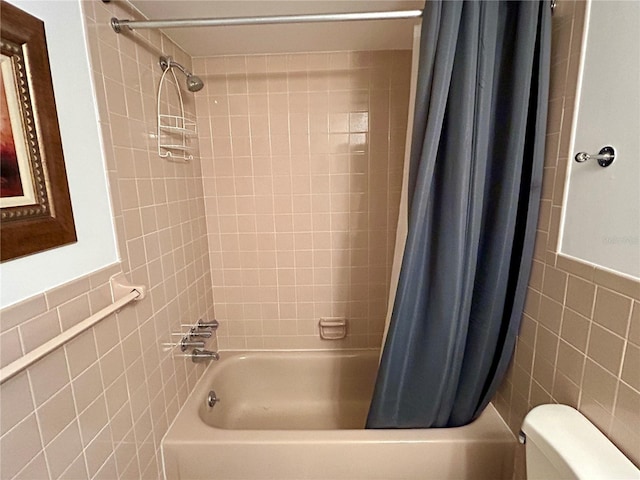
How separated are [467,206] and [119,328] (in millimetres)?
1227

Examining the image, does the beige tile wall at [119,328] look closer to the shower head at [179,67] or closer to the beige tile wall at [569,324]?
the shower head at [179,67]

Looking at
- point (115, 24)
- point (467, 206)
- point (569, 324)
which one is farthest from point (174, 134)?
point (569, 324)

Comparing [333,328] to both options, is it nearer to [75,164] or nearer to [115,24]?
[75,164]

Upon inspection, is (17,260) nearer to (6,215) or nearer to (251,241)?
(6,215)

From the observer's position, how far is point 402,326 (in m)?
1.22

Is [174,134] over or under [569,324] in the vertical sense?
over

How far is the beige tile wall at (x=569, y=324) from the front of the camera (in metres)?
0.80

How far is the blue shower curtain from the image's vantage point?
3.39 feet

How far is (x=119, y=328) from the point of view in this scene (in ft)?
3.39

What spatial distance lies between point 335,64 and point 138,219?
1.24 metres

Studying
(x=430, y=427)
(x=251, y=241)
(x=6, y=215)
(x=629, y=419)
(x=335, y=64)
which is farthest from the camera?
(x=251, y=241)

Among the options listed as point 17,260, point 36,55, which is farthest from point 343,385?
point 36,55

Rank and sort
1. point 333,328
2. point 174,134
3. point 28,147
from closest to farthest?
point 28,147 → point 174,134 → point 333,328

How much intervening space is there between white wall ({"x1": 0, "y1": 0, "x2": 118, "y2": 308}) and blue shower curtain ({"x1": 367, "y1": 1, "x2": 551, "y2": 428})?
3.27ft
